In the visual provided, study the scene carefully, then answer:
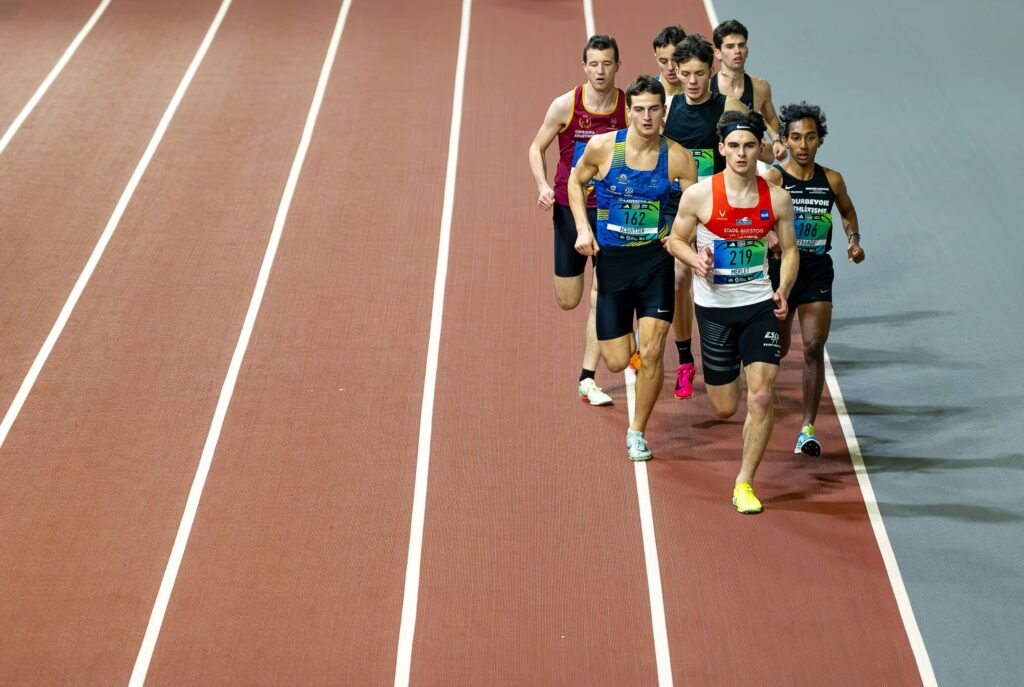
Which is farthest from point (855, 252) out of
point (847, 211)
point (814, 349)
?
point (814, 349)

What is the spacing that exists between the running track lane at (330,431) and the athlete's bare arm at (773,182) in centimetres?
225

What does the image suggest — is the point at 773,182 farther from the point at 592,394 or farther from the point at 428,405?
the point at 428,405

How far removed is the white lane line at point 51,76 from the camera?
1139cm

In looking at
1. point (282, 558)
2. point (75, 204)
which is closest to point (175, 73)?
point (75, 204)

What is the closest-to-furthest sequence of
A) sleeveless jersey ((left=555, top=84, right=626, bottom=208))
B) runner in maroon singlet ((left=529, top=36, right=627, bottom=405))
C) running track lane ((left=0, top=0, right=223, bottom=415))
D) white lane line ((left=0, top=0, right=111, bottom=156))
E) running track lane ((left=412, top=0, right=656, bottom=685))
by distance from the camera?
1. running track lane ((left=412, top=0, right=656, bottom=685))
2. runner in maroon singlet ((left=529, top=36, right=627, bottom=405))
3. sleeveless jersey ((left=555, top=84, right=626, bottom=208))
4. running track lane ((left=0, top=0, right=223, bottom=415))
5. white lane line ((left=0, top=0, right=111, bottom=156))

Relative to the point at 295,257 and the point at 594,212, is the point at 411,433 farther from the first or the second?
the point at 295,257

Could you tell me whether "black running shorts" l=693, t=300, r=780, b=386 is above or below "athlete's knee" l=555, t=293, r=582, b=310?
above

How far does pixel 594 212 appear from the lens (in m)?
7.59

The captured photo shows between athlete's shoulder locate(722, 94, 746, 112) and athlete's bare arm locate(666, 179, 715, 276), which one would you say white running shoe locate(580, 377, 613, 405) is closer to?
athlete's bare arm locate(666, 179, 715, 276)

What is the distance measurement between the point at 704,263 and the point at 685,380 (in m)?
1.59

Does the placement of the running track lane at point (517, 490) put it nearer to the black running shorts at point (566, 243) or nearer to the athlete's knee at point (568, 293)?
the athlete's knee at point (568, 293)

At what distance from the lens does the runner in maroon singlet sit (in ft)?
24.3

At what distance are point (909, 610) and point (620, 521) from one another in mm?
1472

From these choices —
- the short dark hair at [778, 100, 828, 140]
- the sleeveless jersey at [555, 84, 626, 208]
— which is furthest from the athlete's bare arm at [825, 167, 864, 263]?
the sleeveless jersey at [555, 84, 626, 208]
